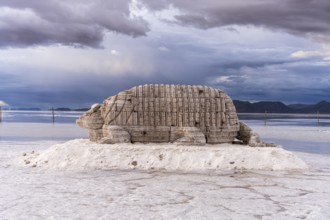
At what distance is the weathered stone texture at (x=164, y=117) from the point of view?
1277 centimetres

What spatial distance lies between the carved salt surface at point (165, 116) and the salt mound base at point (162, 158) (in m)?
0.50

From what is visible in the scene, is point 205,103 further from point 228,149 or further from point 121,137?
point 121,137

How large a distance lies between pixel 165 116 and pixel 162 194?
4.53 m

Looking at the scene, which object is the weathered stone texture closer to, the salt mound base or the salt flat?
the salt mound base

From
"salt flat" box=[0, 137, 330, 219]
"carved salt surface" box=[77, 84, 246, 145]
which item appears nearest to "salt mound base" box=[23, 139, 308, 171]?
"salt flat" box=[0, 137, 330, 219]

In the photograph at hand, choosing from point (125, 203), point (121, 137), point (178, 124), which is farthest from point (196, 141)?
point (125, 203)

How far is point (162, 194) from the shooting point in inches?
338

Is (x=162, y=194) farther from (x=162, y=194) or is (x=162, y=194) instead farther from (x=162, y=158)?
(x=162, y=158)

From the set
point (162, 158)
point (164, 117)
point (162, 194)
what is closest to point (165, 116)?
point (164, 117)

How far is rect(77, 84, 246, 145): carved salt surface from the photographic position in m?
12.8

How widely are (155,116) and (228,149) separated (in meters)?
2.23

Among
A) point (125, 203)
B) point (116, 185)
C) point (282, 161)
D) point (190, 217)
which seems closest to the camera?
point (190, 217)

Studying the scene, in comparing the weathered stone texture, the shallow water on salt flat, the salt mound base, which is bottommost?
the shallow water on salt flat

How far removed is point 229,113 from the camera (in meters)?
13.4
